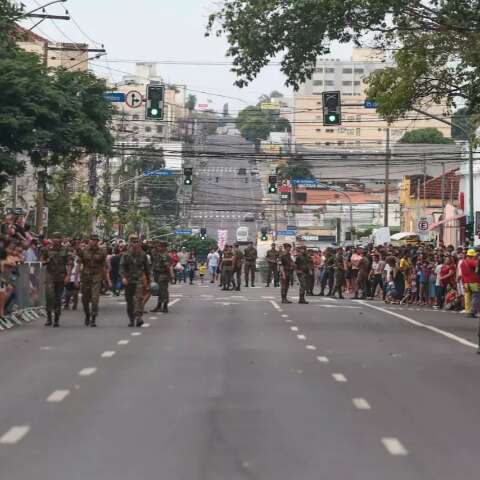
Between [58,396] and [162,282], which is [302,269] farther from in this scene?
[58,396]

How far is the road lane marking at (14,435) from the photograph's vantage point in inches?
440

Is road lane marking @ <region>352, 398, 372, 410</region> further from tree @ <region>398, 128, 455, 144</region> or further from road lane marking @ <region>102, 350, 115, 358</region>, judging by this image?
tree @ <region>398, 128, 455, 144</region>

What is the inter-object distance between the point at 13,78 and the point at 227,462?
23339mm

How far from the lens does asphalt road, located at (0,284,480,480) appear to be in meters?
10.1

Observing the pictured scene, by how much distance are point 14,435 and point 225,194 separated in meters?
142

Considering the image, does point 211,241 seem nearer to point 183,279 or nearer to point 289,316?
point 183,279

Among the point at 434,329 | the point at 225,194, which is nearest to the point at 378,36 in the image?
the point at 434,329

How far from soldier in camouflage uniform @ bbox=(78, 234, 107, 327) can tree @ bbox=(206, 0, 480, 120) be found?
16.5 feet

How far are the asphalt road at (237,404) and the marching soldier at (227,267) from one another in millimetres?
23827

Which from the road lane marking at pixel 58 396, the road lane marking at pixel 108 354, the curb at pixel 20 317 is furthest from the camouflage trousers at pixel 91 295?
the road lane marking at pixel 58 396

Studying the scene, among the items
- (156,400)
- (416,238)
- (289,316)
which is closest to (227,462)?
(156,400)

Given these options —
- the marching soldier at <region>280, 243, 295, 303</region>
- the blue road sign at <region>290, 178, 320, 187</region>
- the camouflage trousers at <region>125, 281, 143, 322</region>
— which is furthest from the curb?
the blue road sign at <region>290, 178, 320, 187</region>

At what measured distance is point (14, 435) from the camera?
454 inches

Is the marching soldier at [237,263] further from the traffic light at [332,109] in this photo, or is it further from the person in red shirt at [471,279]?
the person in red shirt at [471,279]
